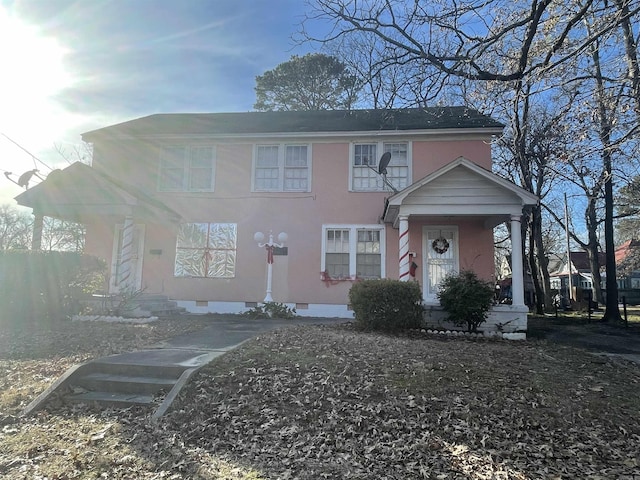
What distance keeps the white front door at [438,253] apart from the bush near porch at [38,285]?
361 inches

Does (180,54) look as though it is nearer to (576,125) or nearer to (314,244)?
(314,244)

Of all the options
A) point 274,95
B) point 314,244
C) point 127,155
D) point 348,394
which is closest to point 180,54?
point 127,155

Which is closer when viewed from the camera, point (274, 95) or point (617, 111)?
point (617, 111)

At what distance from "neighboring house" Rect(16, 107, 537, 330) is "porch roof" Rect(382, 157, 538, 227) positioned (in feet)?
3.54

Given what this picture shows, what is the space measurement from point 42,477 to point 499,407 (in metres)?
4.29

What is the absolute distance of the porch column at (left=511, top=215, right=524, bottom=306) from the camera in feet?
32.0

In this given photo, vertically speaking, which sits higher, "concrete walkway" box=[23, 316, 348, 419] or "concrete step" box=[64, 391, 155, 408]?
"concrete walkway" box=[23, 316, 348, 419]

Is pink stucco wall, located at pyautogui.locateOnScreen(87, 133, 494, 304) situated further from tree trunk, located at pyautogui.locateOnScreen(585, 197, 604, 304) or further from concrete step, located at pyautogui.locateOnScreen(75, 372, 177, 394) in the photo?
tree trunk, located at pyautogui.locateOnScreen(585, 197, 604, 304)

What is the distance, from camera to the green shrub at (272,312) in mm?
11473

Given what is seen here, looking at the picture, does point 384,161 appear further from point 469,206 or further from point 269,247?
point 269,247

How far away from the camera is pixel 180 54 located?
383 inches

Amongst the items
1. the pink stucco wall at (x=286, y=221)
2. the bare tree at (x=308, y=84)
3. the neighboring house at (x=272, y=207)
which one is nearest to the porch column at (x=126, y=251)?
the neighboring house at (x=272, y=207)

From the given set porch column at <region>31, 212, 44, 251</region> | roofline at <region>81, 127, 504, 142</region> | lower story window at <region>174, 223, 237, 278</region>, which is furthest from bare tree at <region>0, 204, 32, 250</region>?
lower story window at <region>174, 223, 237, 278</region>

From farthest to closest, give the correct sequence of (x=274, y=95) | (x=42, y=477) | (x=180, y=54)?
1. (x=274, y=95)
2. (x=180, y=54)
3. (x=42, y=477)
